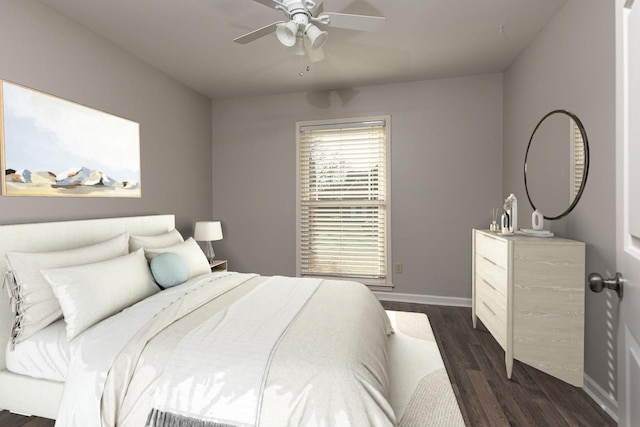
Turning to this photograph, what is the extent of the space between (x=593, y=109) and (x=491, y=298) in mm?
1522

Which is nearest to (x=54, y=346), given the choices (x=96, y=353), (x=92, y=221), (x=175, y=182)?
(x=96, y=353)

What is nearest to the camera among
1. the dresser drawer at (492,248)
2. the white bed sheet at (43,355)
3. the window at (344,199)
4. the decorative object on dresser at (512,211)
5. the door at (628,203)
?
the door at (628,203)

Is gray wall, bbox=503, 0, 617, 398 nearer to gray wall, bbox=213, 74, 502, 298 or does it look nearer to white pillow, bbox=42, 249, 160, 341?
gray wall, bbox=213, 74, 502, 298

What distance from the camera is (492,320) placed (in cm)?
253

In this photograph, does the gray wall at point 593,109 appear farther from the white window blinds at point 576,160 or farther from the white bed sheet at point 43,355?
the white bed sheet at point 43,355

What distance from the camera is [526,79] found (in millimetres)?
2953

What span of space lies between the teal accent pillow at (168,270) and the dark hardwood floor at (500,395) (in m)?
0.94

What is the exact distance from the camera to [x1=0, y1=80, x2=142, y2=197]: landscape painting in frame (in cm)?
205

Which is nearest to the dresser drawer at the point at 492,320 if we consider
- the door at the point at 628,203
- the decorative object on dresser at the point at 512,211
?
the decorative object on dresser at the point at 512,211

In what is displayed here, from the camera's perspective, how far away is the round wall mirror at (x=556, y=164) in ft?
7.14

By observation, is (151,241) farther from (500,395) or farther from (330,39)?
(500,395)

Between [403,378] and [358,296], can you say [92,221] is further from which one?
[403,378]

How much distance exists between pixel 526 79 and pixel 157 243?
12.2 ft

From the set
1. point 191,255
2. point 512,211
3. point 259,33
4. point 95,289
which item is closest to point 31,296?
point 95,289
